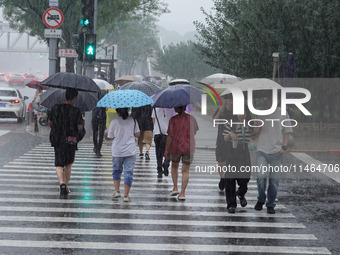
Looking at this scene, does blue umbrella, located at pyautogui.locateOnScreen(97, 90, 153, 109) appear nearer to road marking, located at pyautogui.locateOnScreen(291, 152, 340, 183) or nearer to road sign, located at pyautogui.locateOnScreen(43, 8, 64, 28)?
road marking, located at pyautogui.locateOnScreen(291, 152, 340, 183)

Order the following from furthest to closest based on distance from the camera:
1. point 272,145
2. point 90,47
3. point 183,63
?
point 183,63, point 90,47, point 272,145

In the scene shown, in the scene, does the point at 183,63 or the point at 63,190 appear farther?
the point at 183,63

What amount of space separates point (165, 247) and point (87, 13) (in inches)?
527

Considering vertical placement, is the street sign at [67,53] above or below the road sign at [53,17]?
below

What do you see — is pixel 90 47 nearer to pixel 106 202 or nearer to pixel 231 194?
pixel 106 202

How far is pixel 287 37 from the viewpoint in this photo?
25531 mm

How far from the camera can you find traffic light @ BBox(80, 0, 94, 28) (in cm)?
1953

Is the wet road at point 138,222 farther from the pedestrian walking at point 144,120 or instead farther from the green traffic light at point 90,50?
the green traffic light at point 90,50

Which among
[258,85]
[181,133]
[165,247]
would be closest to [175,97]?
[181,133]

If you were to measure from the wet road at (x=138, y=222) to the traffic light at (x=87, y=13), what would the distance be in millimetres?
7758

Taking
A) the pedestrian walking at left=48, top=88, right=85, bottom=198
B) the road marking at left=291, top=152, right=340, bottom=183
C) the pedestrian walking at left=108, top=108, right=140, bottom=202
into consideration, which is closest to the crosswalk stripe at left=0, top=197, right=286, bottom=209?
the pedestrian walking at left=108, top=108, right=140, bottom=202

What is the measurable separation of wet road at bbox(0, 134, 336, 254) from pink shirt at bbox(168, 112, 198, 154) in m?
0.89

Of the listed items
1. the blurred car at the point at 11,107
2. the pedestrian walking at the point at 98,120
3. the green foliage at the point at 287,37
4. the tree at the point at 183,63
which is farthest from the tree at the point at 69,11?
the tree at the point at 183,63

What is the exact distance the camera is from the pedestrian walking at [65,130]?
34.4ft
